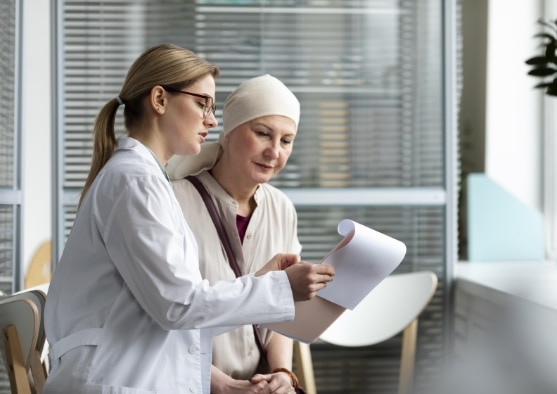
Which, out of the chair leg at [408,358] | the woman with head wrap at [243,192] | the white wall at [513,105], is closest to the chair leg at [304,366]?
the chair leg at [408,358]

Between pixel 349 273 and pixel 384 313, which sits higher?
pixel 349 273

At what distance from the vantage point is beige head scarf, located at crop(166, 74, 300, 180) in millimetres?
2230

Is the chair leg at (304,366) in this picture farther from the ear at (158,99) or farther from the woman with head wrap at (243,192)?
the ear at (158,99)

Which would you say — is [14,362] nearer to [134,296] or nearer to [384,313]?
[134,296]

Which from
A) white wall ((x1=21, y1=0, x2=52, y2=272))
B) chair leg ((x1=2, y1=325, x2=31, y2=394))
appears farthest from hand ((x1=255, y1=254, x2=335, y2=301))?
white wall ((x1=21, y1=0, x2=52, y2=272))

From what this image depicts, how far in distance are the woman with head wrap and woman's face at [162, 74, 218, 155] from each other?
51 centimetres

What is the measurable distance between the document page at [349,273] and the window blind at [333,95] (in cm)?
146

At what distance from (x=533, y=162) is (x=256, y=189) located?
83.7 inches

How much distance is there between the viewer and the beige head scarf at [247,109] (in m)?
2.23

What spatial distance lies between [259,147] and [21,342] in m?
0.81

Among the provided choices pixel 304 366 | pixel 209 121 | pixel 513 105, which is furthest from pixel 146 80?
pixel 513 105

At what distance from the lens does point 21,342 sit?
83.2 inches

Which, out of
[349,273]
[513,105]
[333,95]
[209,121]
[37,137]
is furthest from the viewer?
[37,137]

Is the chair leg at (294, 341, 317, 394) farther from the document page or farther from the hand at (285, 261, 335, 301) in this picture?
the hand at (285, 261, 335, 301)
